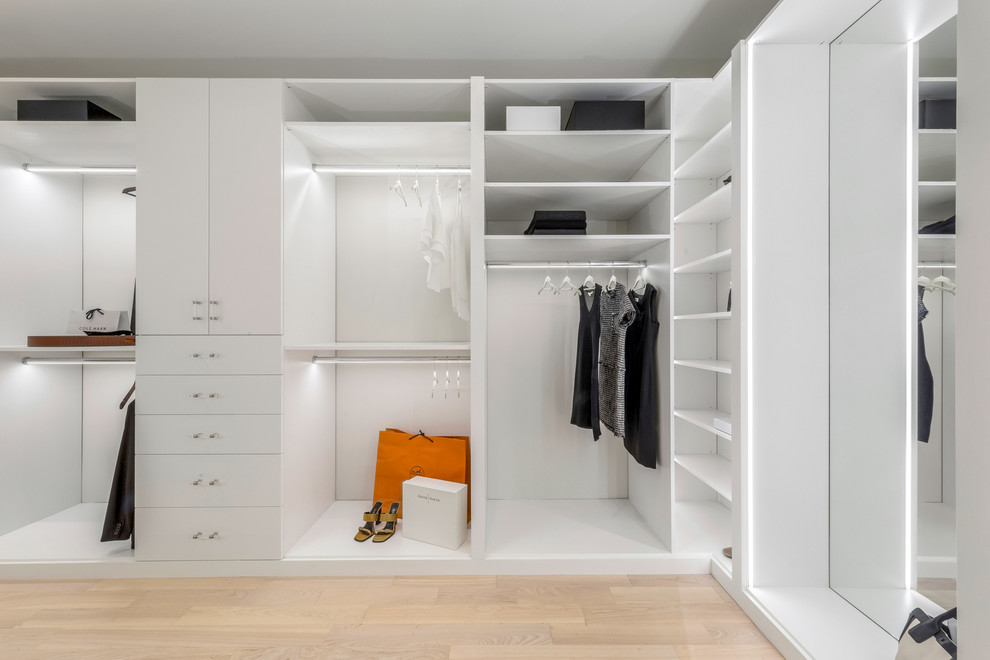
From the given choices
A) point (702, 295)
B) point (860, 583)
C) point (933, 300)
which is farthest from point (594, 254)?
point (860, 583)

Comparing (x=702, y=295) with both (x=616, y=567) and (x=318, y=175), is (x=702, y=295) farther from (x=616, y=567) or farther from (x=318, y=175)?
(x=318, y=175)

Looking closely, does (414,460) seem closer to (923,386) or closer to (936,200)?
(923,386)

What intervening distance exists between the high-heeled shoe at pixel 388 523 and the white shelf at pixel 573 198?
69.9 inches

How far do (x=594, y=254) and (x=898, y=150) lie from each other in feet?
4.58

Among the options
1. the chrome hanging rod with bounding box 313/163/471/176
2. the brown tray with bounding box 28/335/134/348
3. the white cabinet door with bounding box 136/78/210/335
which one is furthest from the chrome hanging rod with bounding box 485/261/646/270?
the brown tray with bounding box 28/335/134/348

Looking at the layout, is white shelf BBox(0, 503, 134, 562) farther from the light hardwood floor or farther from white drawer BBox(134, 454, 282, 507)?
white drawer BBox(134, 454, 282, 507)

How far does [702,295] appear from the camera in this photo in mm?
2750

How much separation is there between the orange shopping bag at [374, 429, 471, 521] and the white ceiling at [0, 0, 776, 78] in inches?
82.8

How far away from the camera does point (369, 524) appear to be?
2539 mm

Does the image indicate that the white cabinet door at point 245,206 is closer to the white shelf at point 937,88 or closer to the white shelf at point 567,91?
the white shelf at point 567,91

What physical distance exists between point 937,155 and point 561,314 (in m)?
1.89

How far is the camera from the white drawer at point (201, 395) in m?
2.23

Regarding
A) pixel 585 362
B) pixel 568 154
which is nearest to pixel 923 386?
pixel 585 362

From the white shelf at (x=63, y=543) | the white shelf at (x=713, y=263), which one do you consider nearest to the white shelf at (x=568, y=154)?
the white shelf at (x=713, y=263)
